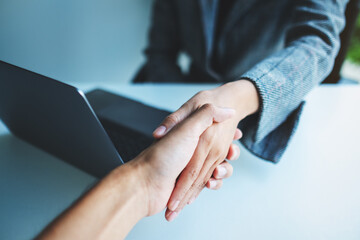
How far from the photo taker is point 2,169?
483 millimetres

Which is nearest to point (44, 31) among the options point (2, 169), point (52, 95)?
point (2, 169)

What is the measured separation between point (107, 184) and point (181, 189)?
0.12 metres

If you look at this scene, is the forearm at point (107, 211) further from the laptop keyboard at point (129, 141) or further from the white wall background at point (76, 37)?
the white wall background at point (76, 37)

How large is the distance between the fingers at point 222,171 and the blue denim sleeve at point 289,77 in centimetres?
9

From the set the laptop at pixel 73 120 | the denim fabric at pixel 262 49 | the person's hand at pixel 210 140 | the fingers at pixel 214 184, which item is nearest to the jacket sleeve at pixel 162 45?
the denim fabric at pixel 262 49

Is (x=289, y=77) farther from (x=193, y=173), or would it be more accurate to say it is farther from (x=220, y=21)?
(x=220, y=21)

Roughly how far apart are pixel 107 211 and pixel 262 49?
80 centimetres

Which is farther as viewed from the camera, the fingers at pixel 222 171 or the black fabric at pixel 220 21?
the black fabric at pixel 220 21

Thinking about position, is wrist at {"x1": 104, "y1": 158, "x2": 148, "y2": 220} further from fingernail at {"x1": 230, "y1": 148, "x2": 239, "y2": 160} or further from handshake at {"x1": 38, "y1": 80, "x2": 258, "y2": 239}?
fingernail at {"x1": 230, "y1": 148, "x2": 239, "y2": 160}

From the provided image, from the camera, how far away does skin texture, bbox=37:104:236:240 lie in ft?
1.00

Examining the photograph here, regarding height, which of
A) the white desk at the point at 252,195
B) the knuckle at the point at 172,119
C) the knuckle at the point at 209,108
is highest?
the knuckle at the point at 172,119

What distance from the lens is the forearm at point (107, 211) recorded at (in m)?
0.30

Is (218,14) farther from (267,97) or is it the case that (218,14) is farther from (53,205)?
(53,205)

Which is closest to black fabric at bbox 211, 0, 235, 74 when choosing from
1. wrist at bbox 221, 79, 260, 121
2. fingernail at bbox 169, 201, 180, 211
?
wrist at bbox 221, 79, 260, 121
